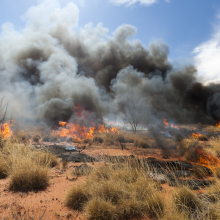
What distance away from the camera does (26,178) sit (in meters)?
4.91

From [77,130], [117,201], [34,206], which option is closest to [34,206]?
[34,206]

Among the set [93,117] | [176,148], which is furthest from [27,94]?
[176,148]

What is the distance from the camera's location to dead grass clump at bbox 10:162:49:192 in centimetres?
484

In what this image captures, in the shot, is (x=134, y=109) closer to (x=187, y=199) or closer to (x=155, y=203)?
(x=187, y=199)

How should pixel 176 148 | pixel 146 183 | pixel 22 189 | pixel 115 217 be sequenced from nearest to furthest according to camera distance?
1. pixel 115 217
2. pixel 146 183
3. pixel 22 189
4. pixel 176 148

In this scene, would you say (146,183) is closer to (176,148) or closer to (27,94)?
(176,148)

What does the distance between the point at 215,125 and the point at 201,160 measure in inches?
1381

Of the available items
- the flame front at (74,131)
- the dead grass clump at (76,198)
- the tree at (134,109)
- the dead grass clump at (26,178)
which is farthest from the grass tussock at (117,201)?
the tree at (134,109)

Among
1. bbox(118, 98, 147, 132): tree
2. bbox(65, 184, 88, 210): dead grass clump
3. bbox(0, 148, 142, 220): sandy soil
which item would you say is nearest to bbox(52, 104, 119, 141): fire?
bbox(118, 98, 147, 132): tree

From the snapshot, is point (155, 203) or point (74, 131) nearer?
point (155, 203)

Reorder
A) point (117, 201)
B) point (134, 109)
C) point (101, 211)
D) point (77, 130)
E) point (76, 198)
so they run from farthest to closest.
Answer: point (134, 109)
point (77, 130)
point (76, 198)
point (117, 201)
point (101, 211)

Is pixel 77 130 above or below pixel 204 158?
above

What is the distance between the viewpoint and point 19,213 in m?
3.45

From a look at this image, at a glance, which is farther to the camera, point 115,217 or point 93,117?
point 93,117
